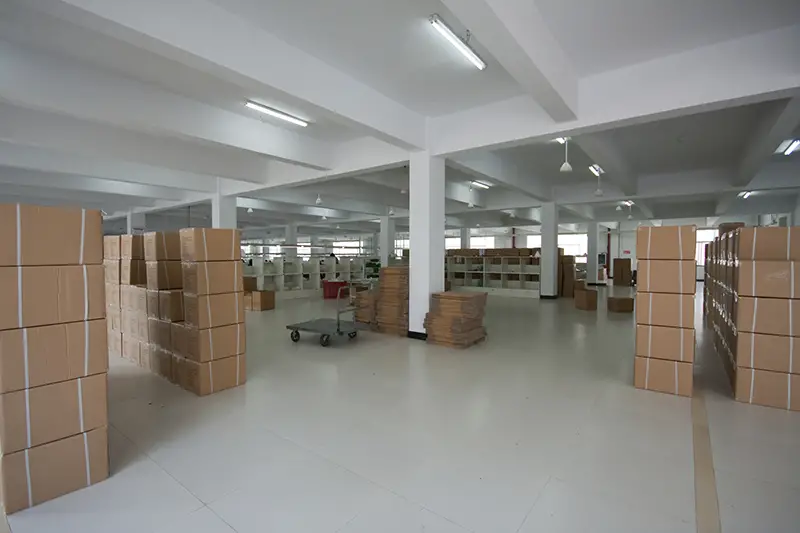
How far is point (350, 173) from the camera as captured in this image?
25.6ft

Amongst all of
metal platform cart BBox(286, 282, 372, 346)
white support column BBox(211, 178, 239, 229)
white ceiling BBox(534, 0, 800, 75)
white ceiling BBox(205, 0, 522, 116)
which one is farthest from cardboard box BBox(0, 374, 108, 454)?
white support column BBox(211, 178, 239, 229)

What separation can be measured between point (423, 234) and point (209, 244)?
11.6 ft

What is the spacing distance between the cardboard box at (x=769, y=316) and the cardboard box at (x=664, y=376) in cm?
66

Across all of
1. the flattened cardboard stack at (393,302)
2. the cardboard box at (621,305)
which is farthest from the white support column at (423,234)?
the cardboard box at (621,305)

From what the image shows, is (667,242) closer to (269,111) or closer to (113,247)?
(269,111)

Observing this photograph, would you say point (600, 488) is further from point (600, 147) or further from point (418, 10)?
point (600, 147)

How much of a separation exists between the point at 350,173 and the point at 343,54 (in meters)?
3.52

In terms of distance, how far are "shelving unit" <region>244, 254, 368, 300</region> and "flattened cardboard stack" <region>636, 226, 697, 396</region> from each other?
10.1 m

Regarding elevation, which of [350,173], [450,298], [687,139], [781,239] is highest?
[687,139]

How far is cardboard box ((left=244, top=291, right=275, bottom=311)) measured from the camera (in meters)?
10.1

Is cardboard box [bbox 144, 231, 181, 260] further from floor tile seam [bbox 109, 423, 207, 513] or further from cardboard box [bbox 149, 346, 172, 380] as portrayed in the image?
floor tile seam [bbox 109, 423, 207, 513]

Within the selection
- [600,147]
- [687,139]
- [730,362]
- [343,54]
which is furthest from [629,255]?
[343,54]

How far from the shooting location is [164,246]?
441 centimetres

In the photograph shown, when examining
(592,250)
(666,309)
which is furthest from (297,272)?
(592,250)
